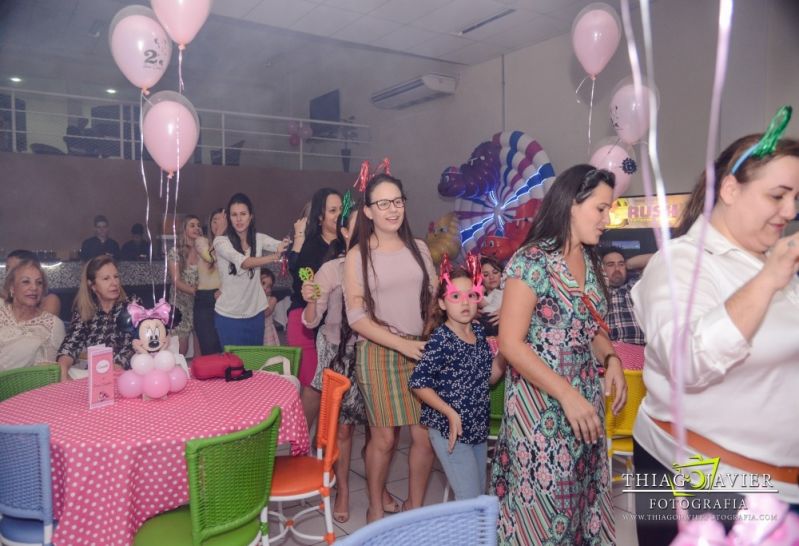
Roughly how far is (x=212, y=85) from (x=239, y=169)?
108 inches

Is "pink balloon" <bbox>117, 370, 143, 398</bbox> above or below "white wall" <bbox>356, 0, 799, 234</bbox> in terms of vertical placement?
below

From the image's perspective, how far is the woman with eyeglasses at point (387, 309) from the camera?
2342 millimetres

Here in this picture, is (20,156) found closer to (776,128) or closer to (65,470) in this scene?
(65,470)

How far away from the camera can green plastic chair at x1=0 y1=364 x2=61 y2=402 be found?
A: 268cm

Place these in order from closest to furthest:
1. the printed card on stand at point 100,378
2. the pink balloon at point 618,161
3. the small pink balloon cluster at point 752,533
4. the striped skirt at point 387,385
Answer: the small pink balloon cluster at point 752,533 < the printed card on stand at point 100,378 < the striped skirt at point 387,385 < the pink balloon at point 618,161

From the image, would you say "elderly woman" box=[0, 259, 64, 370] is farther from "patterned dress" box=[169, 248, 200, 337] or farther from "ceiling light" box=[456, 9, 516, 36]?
"ceiling light" box=[456, 9, 516, 36]

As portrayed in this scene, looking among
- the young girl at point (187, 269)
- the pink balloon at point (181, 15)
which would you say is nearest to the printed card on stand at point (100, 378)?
the pink balloon at point (181, 15)

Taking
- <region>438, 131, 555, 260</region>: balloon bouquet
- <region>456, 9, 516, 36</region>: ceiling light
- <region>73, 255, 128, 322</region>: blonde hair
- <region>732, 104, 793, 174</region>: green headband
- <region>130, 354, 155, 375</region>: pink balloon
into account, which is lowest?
<region>130, 354, 155, 375</region>: pink balloon

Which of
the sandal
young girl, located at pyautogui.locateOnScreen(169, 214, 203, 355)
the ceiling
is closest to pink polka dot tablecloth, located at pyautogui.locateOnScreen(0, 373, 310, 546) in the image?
the sandal

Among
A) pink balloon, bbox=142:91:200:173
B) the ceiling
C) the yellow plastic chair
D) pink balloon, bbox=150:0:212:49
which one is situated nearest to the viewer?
the yellow plastic chair

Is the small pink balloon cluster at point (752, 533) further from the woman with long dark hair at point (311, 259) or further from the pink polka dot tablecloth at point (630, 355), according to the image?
the woman with long dark hair at point (311, 259)

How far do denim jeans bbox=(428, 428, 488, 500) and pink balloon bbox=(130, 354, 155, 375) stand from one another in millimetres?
1125

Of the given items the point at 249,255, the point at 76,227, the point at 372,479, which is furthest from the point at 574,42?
the point at 76,227

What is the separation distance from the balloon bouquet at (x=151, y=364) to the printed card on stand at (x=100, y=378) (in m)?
0.06
